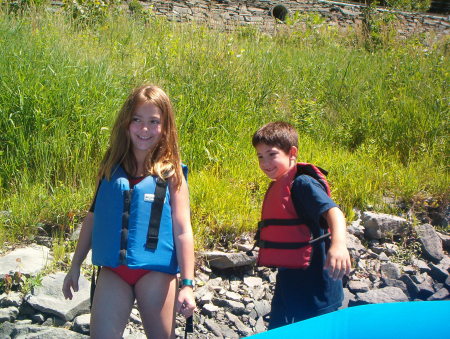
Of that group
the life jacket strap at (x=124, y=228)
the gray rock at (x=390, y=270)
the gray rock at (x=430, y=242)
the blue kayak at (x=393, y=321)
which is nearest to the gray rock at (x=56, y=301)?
the life jacket strap at (x=124, y=228)

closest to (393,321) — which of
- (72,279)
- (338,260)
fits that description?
(338,260)

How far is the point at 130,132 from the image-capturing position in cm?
243

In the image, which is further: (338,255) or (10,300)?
(10,300)

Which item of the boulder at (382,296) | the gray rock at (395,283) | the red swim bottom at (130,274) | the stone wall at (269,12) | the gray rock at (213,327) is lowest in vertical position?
the gray rock at (213,327)

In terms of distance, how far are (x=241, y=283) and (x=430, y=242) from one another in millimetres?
1846

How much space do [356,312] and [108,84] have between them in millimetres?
4210

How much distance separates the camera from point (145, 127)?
239cm

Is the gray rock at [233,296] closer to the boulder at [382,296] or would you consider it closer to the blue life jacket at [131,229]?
the boulder at [382,296]

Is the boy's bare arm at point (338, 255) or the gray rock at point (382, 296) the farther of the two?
the gray rock at point (382, 296)

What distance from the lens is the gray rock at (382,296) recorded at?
395cm

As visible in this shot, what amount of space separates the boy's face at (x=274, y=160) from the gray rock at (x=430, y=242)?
2660 millimetres

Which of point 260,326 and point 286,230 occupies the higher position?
point 286,230

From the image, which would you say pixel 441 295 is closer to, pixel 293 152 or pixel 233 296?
pixel 233 296

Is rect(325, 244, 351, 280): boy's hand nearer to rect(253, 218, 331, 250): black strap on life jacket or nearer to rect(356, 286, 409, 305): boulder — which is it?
rect(253, 218, 331, 250): black strap on life jacket
